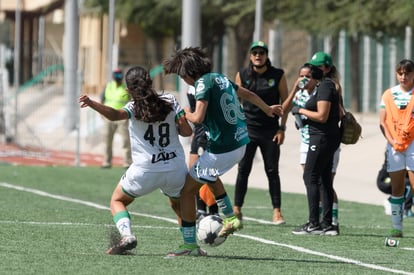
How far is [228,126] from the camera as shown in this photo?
11.1 metres

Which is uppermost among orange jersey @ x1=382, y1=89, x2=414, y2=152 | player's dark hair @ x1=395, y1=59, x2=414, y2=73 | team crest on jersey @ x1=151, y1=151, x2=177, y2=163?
player's dark hair @ x1=395, y1=59, x2=414, y2=73

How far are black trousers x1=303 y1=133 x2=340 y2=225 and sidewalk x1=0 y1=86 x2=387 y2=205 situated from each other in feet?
21.1

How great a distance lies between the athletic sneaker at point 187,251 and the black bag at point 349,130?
3236 mm

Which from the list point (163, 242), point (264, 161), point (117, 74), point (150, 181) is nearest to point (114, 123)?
point (117, 74)

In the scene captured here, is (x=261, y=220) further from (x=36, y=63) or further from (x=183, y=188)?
(x=36, y=63)

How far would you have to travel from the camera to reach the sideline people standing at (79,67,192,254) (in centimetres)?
1064

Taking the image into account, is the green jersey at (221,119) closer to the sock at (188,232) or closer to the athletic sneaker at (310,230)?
the sock at (188,232)

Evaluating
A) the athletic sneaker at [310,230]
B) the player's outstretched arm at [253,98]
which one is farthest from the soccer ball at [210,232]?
the athletic sneaker at [310,230]

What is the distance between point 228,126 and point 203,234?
0.93 m

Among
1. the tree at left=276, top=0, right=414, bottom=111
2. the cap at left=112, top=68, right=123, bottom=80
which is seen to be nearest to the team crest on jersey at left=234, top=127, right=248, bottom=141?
the cap at left=112, top=68, right=123, bottom=80

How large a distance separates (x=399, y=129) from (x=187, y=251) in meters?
3.32

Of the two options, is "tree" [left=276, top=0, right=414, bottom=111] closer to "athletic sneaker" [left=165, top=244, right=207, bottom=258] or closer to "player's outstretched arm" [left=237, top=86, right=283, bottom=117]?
"player's outstretched arm" [left=237, top=86, right=283, bottom=117]

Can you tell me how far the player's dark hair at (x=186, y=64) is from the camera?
10.9 meters

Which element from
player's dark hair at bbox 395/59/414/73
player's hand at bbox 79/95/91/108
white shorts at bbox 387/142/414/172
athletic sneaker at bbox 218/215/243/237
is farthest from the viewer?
white shorts at bbox 387/142/414/172
